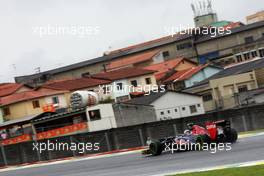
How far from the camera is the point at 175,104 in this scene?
58.7m

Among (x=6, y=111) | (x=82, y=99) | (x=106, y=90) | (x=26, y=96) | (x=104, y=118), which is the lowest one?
(x=104, y=118)

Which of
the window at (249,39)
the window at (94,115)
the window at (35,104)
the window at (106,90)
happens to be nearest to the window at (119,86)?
the window at (106,90)

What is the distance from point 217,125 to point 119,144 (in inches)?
477

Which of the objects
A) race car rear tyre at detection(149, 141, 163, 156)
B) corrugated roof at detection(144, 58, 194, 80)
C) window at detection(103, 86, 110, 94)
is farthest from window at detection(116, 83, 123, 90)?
race car rear tyre at detection(149, 141, 163, 156)

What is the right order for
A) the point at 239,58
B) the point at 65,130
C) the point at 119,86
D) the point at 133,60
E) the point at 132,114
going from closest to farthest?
the point at 65,130 → the point at 132,114 → the point at 119,86 → the point at 239,58 → the point at 133,60

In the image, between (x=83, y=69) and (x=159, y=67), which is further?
(x=83, y=69)

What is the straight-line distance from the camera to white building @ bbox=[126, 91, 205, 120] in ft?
190

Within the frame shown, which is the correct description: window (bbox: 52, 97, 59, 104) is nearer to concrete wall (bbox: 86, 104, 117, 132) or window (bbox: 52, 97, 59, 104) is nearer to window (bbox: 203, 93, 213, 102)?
window (bbox: 203, 93, 213, 102)

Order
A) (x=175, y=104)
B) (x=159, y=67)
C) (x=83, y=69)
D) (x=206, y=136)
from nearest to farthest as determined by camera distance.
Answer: (x=206, y=136) → (x=175, y=104) → (x=159, y=67) → (x=83, y=69)

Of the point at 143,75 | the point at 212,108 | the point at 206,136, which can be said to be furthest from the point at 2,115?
the point at 206,136

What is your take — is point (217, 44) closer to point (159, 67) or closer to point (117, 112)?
point (159, 67)

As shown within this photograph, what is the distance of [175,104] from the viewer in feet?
193

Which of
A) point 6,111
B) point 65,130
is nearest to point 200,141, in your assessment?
point 65,130

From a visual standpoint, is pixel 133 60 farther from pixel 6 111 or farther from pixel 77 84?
pixel 6 111
